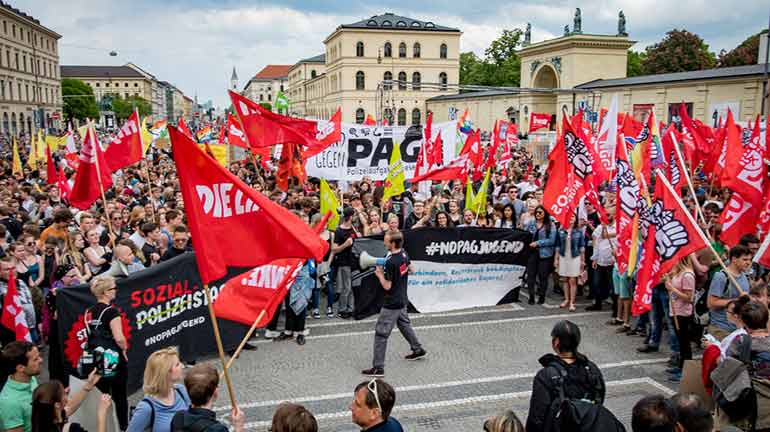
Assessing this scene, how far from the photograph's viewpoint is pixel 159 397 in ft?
13.3

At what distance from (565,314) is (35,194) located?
448 inches

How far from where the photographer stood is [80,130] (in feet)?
78.0

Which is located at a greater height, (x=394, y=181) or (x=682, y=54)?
(x=682, y=54)

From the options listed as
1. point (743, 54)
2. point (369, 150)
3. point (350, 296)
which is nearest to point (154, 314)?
point (350, 296)

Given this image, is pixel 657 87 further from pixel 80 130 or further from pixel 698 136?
pixel 80 130

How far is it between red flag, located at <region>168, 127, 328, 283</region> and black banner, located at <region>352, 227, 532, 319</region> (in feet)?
16.6

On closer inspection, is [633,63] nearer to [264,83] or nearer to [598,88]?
[598,88]

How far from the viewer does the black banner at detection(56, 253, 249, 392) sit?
238 inches

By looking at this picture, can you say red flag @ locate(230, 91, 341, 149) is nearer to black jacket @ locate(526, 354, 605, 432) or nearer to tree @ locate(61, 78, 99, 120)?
black jacket @ locate(526, 354, 605, 432)

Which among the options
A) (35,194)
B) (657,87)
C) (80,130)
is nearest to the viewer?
(35,194)

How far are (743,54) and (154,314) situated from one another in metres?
68.2

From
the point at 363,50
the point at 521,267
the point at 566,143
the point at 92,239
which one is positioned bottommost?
the point at 521,267

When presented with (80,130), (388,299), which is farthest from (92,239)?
(80,130)

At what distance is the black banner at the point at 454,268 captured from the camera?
32.3ft
